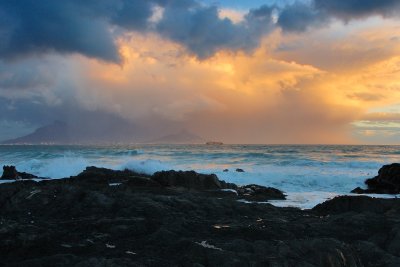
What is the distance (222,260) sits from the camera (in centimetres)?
622

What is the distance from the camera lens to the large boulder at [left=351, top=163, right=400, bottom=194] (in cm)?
2484

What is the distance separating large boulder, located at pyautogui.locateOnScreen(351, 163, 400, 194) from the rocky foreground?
11.9 metres

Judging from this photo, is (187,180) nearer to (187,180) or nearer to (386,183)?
(187,180)

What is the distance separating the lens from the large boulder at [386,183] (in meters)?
24.8

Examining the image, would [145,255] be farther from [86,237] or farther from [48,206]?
[48,206]

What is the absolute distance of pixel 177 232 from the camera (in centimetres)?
823

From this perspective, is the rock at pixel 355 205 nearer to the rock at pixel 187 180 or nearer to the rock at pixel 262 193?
the rock at pixel 262 193

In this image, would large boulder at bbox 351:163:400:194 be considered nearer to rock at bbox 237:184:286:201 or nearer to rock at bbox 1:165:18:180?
rock at bbox 237:184:286:201

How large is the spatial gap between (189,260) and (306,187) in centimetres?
2643

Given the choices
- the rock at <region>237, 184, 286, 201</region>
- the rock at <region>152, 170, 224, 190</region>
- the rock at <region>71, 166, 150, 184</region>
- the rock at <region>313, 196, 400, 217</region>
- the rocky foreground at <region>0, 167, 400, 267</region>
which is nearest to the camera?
the rocky foreground at <region>0, 167, 400, 267</region>

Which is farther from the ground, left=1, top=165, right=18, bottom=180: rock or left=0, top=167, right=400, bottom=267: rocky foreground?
left=0, top=167, right=400, bottom=267: rocky foreground

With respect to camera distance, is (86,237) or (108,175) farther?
(108,175)

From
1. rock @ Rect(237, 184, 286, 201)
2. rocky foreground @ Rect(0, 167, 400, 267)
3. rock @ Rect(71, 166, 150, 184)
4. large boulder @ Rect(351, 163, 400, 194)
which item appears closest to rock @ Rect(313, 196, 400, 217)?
rocky foreground @ Rect(0, 167, 400, 267)

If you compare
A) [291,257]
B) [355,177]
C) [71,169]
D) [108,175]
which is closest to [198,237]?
[291,257]
